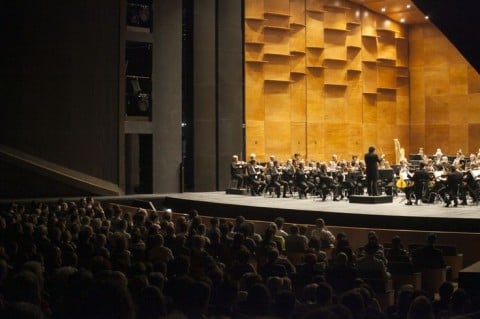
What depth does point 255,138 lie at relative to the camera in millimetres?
23359

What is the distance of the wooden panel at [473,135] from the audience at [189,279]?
17.8 metres

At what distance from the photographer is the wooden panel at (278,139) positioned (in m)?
23.7

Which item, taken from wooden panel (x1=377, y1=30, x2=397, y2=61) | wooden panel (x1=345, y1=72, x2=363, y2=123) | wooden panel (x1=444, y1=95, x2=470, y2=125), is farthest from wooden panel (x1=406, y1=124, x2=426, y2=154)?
wooden panel (x1=377, y1=30, x2=397, y2=61)

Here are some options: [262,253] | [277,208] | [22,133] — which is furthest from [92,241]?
[22,133]

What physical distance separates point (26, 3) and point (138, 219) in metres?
11.6

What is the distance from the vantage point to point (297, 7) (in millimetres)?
24344

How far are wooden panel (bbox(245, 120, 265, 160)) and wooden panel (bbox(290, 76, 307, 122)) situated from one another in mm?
1646

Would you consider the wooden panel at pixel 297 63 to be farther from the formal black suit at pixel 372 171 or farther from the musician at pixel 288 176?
the formal black suit at pixel 372 171

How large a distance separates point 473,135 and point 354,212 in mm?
14732

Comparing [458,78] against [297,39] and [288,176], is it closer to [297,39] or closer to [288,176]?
[297,39]

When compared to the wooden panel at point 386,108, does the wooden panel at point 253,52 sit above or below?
above

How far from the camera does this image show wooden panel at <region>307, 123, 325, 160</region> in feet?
80.9

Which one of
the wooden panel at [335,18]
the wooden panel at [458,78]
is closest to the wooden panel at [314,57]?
the wooden panel at [335,18]

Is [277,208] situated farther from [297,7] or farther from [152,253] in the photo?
[297,7]
